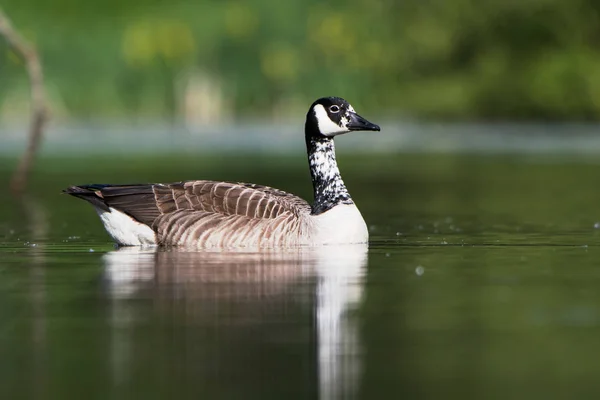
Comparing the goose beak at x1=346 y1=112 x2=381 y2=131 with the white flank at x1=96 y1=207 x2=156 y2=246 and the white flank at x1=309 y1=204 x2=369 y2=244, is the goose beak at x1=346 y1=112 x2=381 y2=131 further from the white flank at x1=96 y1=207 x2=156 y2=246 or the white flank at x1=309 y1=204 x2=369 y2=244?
the white flank at x1=96 y1=207 x2=156 y2=246

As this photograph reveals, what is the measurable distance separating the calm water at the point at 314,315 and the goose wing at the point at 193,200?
52cm

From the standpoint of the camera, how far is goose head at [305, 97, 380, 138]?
15.5m

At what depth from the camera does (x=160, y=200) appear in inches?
588

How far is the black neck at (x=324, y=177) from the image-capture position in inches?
587

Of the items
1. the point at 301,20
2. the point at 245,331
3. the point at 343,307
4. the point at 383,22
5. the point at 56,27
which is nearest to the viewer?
the point at 245,331

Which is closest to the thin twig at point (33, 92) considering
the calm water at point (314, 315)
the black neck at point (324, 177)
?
the calm water at point (314, 315)

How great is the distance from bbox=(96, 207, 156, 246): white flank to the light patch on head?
2.19 metres

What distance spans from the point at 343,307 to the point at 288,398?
2.87m

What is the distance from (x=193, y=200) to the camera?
14766 millimetres

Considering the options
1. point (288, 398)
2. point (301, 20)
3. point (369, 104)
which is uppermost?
point (301, 20)

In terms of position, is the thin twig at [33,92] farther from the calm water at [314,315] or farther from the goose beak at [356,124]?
the goose beak at [356,124]

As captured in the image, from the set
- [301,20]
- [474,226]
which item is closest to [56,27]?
[301,20]

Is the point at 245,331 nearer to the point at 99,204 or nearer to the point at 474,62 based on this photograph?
the point at 99,204

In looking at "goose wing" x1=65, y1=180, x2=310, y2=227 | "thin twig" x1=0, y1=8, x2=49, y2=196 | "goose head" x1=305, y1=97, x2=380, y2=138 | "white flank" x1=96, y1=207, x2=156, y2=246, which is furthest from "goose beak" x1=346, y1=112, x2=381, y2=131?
"thin twig" x1=0, y1=8, x2=49, y2=196
